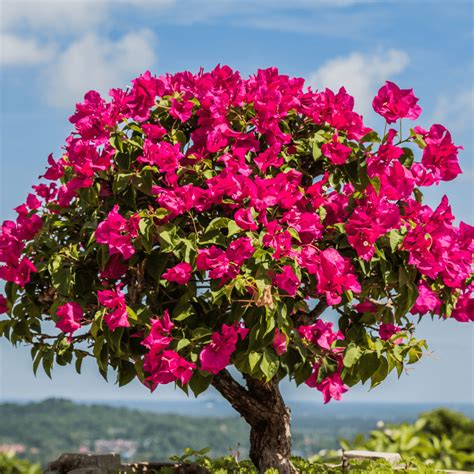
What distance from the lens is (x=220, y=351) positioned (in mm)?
3270

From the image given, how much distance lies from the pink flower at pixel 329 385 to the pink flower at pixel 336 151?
112cm

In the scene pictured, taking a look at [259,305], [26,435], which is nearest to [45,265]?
[259,305]

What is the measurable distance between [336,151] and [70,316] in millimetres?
1550

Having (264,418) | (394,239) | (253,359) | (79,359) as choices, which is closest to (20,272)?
(79,359)

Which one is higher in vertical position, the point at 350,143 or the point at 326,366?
the point at 350,143

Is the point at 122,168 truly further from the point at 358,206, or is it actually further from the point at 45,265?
the point at 358,206

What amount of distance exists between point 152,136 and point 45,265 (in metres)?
0.85

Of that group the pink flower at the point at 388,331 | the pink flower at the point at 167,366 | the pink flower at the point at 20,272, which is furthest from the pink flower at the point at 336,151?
the pink flower at the point at 20,272

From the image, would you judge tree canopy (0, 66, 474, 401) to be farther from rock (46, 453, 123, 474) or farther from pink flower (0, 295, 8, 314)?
rock (46, 453, 123, 474)

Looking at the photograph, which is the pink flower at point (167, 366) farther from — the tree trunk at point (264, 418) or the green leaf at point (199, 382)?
the tree trunk at point (264, 418)

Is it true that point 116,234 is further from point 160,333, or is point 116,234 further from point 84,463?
point 84,463

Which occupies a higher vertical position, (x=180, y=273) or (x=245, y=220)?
(x=245, y=220)

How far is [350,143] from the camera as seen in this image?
3.73 m

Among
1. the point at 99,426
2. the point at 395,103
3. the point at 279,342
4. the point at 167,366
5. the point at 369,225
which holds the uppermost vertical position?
the point at 395,103
